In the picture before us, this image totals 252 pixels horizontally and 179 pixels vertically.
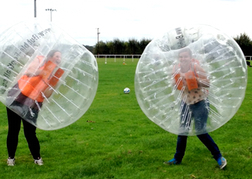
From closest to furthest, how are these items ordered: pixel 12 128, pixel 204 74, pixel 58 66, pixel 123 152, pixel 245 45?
pixel 204 74 < pixel 58 66 < pixel 12 128 < pixel 123 152 < pixel 245 45

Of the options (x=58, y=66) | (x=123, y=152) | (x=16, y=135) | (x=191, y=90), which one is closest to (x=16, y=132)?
(x=16, y=135)

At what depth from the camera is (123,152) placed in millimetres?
6098

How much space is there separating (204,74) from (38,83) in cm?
213

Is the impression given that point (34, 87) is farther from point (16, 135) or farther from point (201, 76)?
point (201, 76)

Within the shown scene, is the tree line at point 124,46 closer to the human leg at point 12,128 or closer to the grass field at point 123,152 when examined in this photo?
the grass field at point 123,152

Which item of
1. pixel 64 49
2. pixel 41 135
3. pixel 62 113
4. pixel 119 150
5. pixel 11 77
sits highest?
pixel 64 49

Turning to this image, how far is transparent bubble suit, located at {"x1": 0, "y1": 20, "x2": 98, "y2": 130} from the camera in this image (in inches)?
→ 181

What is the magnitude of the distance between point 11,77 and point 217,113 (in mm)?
2722

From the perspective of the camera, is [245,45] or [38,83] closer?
[38,83]

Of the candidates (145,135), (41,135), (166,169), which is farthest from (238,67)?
(41,135)

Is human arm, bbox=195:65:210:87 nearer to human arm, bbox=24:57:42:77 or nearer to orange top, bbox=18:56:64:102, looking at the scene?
orange top, bbox=18:56:64:102

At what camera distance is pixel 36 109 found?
4.69m

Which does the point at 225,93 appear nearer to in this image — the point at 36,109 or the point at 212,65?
the point at 212,65

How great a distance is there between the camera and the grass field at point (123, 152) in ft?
16.8
